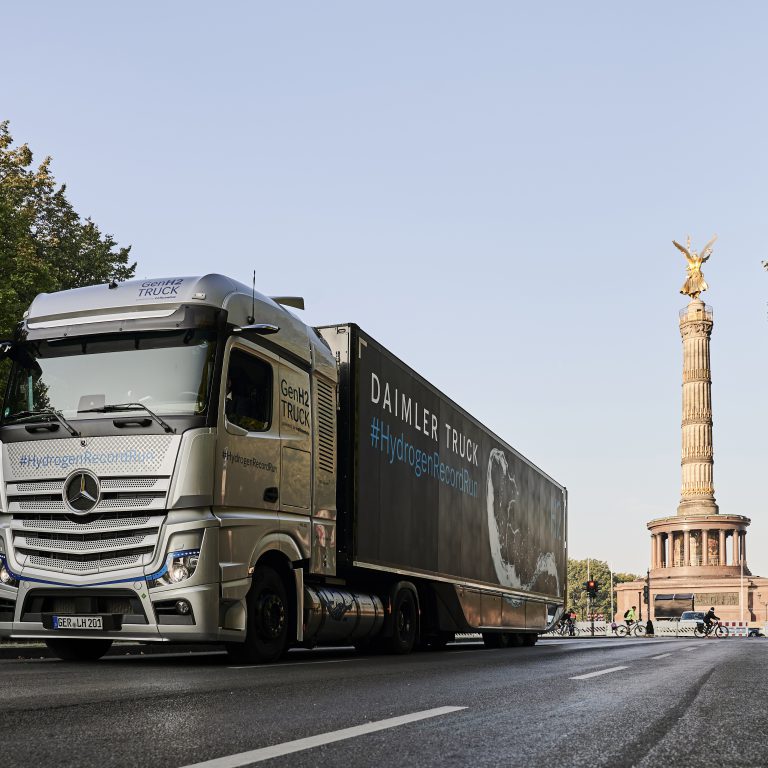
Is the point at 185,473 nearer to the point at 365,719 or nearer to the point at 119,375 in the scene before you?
the point at 119,375

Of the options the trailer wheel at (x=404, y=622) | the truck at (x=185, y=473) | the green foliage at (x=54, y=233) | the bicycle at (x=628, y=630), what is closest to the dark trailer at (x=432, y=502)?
the truck at (x=185, y=473)

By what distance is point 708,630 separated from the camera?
192 ft

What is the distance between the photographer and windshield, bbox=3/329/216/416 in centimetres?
981

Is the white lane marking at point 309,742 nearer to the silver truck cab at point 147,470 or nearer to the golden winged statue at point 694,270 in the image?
the silver truck cab at point 147,470

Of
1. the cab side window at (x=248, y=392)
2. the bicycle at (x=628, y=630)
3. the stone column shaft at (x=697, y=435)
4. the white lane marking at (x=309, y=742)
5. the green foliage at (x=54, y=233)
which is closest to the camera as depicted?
the white lane marking at (x=309, y=742)

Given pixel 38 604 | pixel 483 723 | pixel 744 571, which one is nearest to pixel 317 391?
pixel 38 604

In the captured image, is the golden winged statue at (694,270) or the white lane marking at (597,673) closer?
the white lane marking at (597,673)

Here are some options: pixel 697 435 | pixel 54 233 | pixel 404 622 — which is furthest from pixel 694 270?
pixel 404 622

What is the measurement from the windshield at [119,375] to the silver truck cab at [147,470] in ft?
0.04

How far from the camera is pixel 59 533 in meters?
9.75

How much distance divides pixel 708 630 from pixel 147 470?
5433 centimetres

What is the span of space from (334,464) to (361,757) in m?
8.14

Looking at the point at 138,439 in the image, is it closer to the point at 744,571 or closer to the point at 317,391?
the point at 317,391

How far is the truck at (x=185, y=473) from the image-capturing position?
31.2ft
